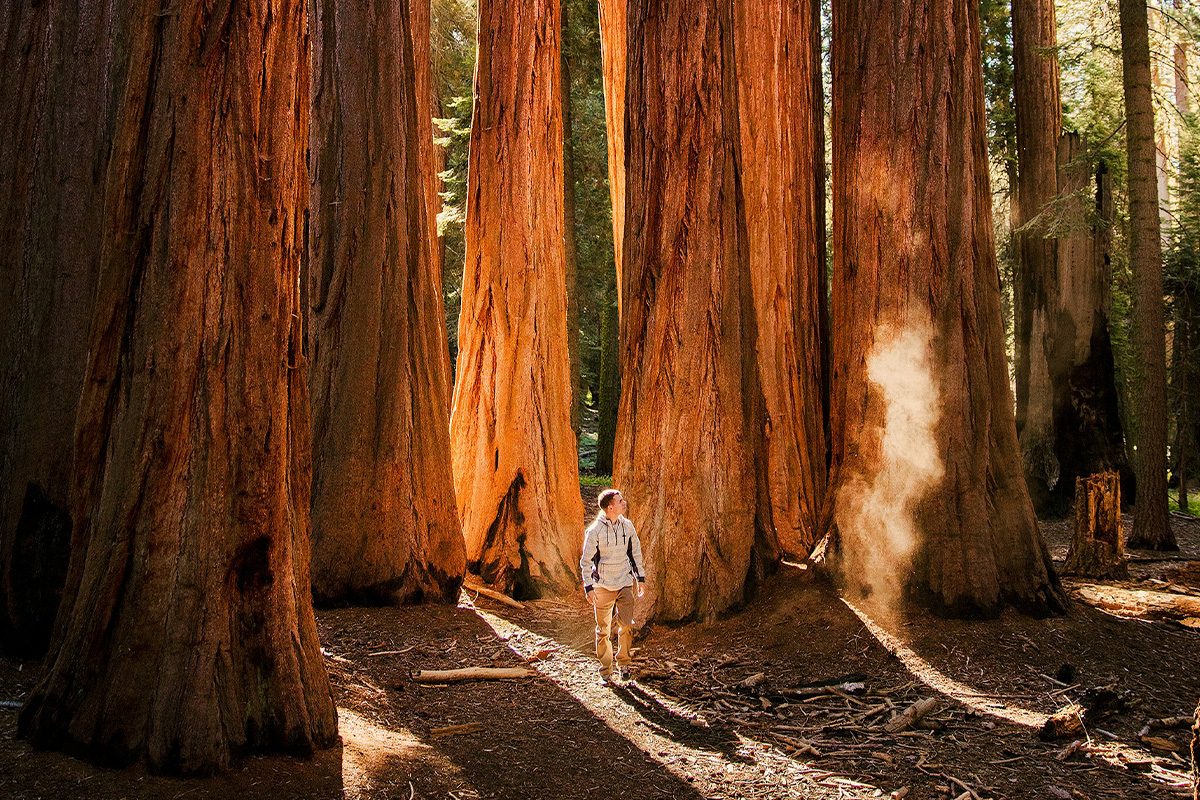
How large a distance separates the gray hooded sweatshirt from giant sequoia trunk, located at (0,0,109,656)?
3.40 m

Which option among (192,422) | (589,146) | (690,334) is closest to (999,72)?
(589,146)

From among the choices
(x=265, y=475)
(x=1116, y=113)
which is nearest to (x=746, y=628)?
(x=265, y=475)

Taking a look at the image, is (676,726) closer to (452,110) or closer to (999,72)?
(999,72)

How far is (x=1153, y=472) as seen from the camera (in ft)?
Answer: 34.1

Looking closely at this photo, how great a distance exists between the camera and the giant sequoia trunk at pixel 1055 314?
13.3m

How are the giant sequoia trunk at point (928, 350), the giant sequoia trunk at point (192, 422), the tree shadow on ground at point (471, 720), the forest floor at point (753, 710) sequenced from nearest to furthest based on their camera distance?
the giant sequoia trunk at point (192, 422), the forest floor at point (753, 710), the tree shadow on ground at point (471, 720), the giant sequoia trunk at point (928, 350)

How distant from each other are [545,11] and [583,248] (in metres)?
13.4

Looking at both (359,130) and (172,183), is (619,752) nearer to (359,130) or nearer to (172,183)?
(172,183)

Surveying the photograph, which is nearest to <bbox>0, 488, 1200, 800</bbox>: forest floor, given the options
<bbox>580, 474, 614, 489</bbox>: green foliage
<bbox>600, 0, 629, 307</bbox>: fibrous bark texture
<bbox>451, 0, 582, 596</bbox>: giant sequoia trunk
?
<bbox>451, 0, 582, 596</bbox>: giant sequoia trunk

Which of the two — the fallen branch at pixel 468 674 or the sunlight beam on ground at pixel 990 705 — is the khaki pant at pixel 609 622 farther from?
the sunlight beam on ground at pixel 990 705

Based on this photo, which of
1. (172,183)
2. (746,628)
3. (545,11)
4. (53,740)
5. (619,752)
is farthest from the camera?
(545,11)

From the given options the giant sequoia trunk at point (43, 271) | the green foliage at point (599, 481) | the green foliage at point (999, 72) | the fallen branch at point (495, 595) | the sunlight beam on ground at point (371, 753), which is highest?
the green foliage at point (999, 72)

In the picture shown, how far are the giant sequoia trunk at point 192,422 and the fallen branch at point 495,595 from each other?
178 inches

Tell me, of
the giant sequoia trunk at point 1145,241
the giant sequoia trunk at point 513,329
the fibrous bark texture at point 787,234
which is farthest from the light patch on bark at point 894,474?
the giant sequoia trunk at point 1145,241
